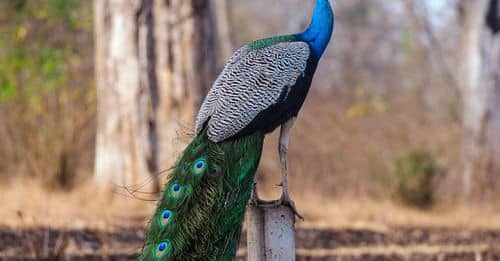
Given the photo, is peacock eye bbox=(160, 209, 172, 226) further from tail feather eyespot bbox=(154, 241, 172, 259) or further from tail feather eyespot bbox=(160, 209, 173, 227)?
tail feather eyespot bbox=(154, 241, 172, 259)

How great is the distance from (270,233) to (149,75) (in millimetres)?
5579

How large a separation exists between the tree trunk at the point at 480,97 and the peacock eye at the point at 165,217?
897cm

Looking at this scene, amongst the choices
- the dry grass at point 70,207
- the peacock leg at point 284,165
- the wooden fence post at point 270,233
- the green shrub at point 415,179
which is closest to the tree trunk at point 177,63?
the dry grass at point 70,207

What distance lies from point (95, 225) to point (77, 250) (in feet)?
4.24

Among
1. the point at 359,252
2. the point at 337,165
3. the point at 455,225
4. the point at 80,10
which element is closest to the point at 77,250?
the point at 359,252

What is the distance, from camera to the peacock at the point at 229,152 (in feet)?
13.2

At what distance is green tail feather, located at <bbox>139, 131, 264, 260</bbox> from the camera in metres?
3.99

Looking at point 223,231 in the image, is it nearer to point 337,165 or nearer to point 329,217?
point 329,217

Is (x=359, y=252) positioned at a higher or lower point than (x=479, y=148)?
lower

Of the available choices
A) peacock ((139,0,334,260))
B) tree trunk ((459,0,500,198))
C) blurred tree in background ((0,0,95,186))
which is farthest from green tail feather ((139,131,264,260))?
tree trunk ((459,0,500,198))

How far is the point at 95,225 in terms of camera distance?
7.86m

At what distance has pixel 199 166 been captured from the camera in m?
4.18

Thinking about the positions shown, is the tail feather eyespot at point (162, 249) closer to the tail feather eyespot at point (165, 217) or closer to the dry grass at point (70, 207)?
the tail feather eyespot at point (165, 217)

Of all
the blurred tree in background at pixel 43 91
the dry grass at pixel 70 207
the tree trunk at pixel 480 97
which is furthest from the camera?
the tree trunk at pixel 480 97
